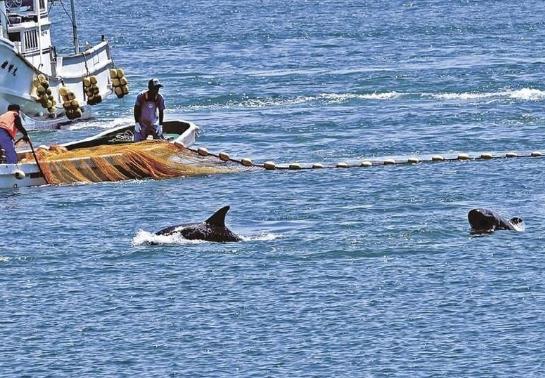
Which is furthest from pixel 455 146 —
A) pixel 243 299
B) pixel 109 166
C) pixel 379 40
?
pixel 379 40

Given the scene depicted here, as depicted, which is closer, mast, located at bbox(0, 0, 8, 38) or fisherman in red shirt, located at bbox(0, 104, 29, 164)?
fisherman in red shirt, located at bbox(0, 104, 29, 164)

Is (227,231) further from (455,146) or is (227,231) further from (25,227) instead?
(455,146)

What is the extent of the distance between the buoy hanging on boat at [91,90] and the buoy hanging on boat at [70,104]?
1938 millimetres

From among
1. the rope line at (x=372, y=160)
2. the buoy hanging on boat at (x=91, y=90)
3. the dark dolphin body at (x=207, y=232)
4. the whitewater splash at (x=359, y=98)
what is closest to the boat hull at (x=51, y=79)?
the buoy hanging on boat at (x=91, y=90)

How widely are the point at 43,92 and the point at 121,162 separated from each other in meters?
10.6

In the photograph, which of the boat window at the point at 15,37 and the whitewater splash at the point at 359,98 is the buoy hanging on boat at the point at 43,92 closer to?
the boat window at the point at 15,37

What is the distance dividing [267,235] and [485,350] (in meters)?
8.00

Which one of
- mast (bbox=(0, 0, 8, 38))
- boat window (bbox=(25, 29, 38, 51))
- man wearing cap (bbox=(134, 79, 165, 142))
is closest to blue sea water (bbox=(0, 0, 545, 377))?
man wearing cap (bbox=(134, 79, 165, 142))

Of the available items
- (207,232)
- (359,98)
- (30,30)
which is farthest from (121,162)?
(359,98)

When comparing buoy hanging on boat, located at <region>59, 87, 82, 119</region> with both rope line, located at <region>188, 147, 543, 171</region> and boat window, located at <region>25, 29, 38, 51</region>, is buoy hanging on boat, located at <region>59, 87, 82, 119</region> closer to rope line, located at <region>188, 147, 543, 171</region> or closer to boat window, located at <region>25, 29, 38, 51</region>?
boat window, located at <region>25, 29, 38, 51</region>

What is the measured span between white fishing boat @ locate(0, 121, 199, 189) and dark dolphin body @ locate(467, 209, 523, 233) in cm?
920

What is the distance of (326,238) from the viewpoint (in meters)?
29.8

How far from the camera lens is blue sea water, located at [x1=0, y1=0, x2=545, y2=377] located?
76.0 feet

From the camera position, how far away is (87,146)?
3919 cm
